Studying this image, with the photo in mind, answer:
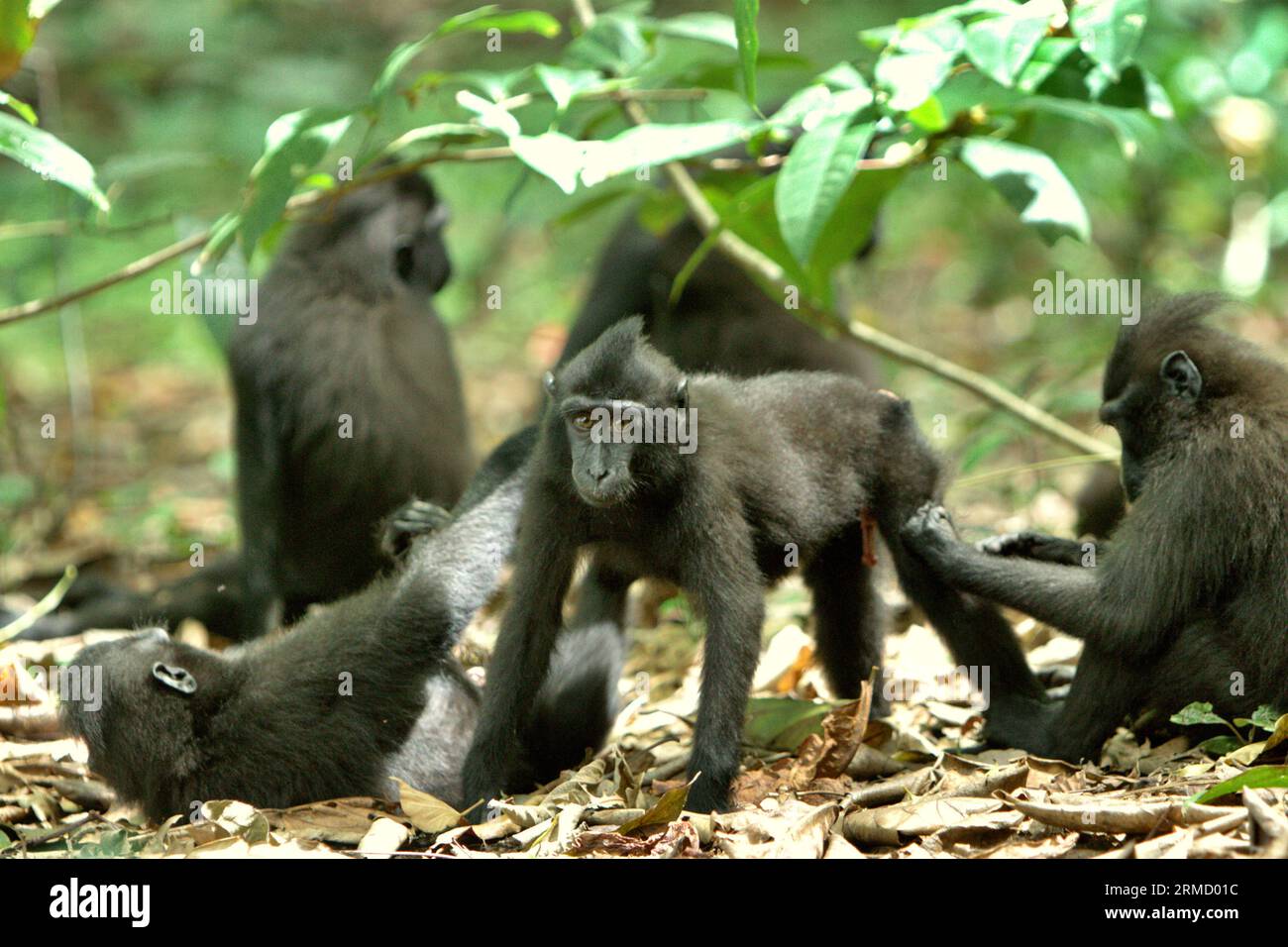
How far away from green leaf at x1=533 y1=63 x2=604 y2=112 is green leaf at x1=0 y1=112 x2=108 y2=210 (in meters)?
1.52

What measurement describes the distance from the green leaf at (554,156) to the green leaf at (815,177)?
653 millimetres

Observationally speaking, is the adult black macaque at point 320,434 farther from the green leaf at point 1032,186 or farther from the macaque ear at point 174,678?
the green leaf at point 1032,186

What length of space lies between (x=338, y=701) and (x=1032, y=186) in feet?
9.86

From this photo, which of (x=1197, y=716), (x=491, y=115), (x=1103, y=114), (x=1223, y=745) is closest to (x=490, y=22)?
(x=491, y=115)

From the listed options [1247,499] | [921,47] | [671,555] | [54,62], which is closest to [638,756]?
[671,555]

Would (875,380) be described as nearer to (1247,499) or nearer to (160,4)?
(1247,499)

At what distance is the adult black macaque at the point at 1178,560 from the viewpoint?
13.7 feet

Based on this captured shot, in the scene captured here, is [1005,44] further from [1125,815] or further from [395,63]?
[1125,815]

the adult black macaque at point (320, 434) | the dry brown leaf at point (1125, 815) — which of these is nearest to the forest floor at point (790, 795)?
the dry brown leaf at point (1125, 815)

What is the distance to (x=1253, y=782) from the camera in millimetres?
3627

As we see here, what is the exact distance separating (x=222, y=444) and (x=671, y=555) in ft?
22.4

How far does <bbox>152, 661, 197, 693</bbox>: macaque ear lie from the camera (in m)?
4.52

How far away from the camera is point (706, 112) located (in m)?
6.21

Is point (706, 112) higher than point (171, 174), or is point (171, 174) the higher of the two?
point (171, 174)
